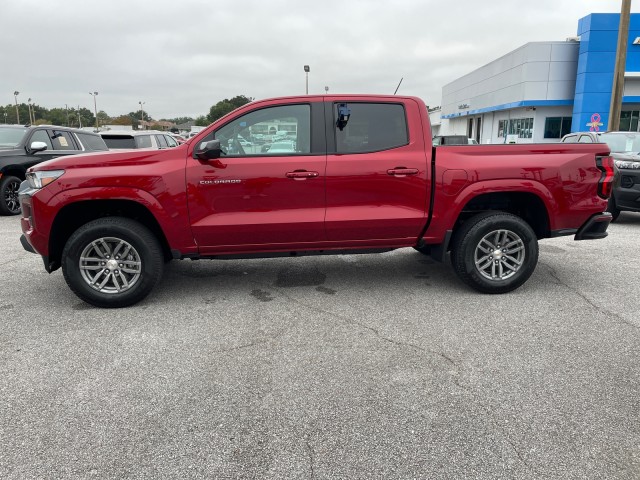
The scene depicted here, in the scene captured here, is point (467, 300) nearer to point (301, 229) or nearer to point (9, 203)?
point (301, 229)

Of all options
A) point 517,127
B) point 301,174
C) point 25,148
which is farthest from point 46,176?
point 517,127

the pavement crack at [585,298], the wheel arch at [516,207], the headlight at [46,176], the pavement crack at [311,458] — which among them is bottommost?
the pavement crack at [311,458]

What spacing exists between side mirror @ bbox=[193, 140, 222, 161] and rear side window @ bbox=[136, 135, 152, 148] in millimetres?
8415

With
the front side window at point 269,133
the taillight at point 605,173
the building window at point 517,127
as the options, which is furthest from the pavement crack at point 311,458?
the building window at point 517,127

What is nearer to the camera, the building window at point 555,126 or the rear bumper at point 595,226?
the rear bumper at point 595,226

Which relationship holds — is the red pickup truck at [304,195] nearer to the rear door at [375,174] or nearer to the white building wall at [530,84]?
the rear door at [375,174]

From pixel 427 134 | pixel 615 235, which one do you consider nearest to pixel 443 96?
pixel 615 235

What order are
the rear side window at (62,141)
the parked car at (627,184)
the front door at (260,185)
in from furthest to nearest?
the rear side window at (62,141) < the parked car at (627,184) < the front door at (260,185)

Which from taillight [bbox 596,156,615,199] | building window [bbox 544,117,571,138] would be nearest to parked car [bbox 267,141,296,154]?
taillight [bbox 596,156,615,199]

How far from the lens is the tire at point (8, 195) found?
32.2ft

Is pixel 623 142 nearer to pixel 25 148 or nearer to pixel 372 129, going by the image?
pixel 372 129

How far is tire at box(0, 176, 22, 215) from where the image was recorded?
9826 millimetres

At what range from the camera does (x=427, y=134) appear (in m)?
4.89

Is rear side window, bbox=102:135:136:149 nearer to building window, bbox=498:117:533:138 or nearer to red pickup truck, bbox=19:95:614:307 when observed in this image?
red pickup truck, bbox=19:95:614:307
